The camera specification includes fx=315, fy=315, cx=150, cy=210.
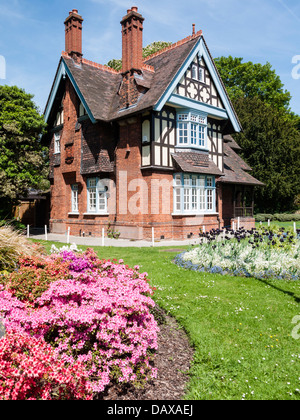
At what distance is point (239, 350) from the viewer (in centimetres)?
455

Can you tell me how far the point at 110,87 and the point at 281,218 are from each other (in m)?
23.4

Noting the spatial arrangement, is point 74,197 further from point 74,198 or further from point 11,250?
point 11,250

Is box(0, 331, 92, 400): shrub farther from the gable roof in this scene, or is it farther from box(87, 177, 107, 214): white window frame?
box(87, 177, 107, 214): white window frame

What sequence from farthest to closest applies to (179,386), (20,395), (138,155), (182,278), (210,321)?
(138,155), (182,278), (210,321), (179,386), (20,395)

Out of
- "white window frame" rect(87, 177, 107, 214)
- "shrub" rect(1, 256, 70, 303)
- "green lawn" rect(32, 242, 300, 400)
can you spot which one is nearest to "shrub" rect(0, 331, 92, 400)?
"green lawn" rect(32, 242, 300, 400)

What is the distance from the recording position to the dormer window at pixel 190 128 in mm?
19422

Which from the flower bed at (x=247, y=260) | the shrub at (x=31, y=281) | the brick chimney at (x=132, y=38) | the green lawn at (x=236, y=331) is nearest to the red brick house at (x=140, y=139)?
the brick chimney at (x=132, y=38)

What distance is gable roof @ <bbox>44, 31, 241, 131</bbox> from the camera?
1817 cm

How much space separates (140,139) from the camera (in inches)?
731

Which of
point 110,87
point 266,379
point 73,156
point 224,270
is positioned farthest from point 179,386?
point 110,87

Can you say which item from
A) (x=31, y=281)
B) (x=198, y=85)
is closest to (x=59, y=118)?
(x=198, y=85)

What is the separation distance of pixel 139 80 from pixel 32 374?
1896 centimetres

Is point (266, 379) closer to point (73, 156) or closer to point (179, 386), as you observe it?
point (179, 386)

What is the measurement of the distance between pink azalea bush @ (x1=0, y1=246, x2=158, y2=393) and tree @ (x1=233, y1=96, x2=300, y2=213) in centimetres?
3332
